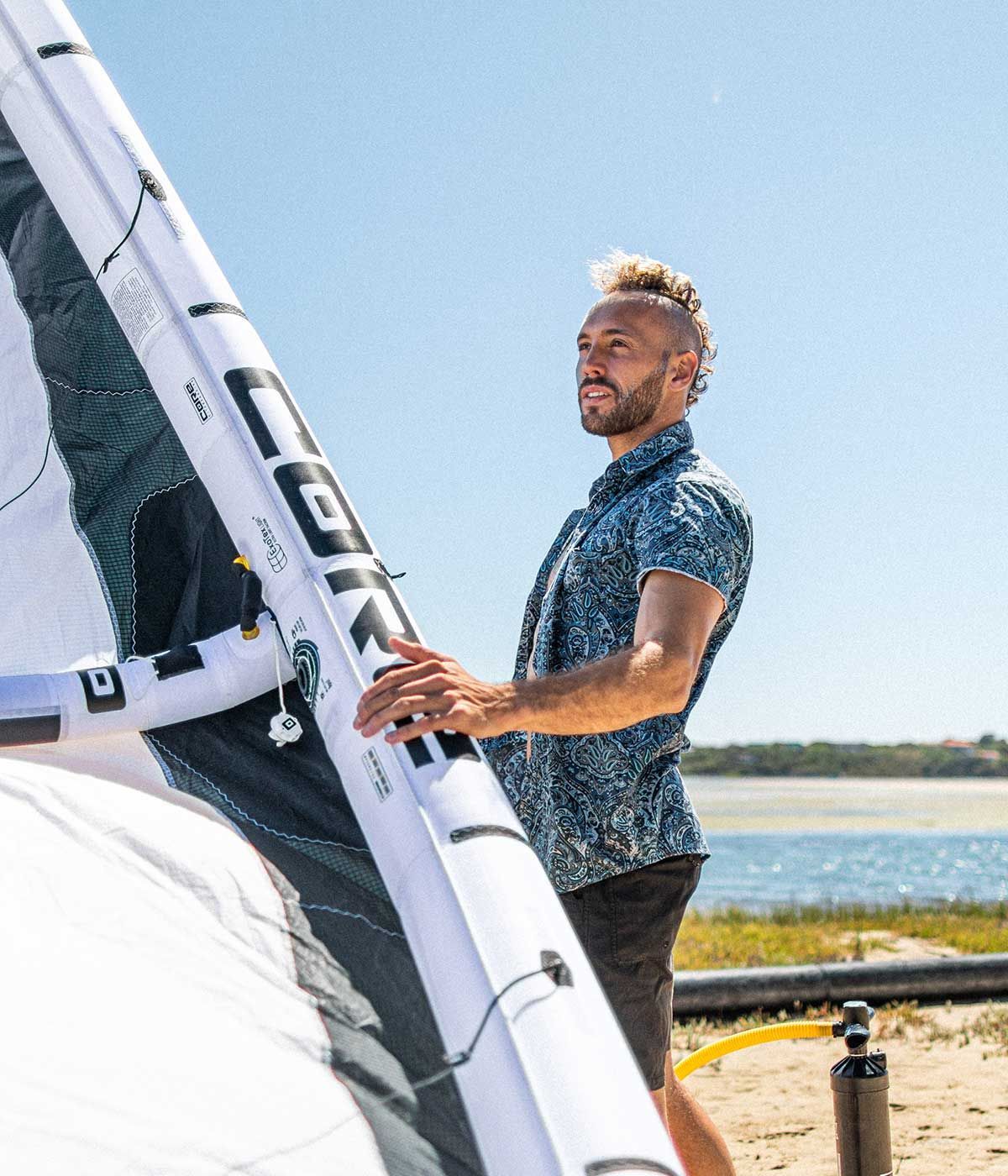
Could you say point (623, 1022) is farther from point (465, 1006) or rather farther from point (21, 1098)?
point (21, 1098)

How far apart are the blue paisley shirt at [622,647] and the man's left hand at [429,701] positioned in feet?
1.80

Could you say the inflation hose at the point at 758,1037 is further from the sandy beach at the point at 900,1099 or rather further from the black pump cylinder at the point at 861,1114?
the sandy beach at the point at 900,1099

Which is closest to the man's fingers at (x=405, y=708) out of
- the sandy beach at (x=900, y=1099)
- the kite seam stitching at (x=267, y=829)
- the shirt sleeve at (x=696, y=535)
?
the kite seam stitching at (x=267, y=829)

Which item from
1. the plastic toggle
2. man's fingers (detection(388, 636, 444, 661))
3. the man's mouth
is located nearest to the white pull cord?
the plastic toggle

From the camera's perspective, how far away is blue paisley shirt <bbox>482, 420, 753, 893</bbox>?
2521 millimetres

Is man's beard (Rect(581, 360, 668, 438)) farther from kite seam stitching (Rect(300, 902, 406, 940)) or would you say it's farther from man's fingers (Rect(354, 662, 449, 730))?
kite seam stitching (Rect(300, 902, 406, 940))

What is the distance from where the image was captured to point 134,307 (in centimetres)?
268

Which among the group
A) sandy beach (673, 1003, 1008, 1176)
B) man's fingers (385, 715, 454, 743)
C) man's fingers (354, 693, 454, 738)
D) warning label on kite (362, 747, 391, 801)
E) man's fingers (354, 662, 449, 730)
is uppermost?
man's fingers (354, 662, 449, 730)

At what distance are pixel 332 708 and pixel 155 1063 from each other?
2.34ft

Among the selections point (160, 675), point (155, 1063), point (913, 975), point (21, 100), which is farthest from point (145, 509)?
point (913, 975)

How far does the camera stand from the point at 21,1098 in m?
1.42

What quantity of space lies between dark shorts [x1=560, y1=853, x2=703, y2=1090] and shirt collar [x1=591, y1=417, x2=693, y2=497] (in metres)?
0.84

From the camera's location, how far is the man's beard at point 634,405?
2.73 m

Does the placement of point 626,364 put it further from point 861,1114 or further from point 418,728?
point 861,1114
